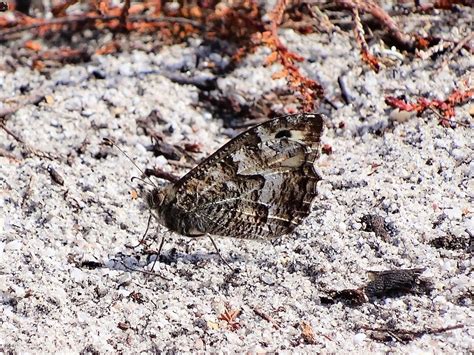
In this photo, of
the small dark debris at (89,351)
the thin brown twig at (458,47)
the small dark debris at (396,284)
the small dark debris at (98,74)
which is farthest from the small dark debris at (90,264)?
the thin brown twig at (458,47)

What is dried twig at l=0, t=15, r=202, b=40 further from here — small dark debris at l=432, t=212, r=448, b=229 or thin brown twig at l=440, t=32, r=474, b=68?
small dark debris at l=432, t=212, r=448, b=229

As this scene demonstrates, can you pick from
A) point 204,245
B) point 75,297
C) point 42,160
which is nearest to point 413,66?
point 204,245

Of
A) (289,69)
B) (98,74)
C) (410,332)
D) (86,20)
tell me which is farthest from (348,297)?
(86,20)

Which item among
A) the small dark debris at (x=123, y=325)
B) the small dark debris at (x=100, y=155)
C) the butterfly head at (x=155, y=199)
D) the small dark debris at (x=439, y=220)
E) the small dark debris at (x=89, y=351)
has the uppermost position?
the small dark debris at (x=439, y=220)

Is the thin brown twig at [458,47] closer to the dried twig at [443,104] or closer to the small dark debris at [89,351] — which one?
the dried twig at [443,104]

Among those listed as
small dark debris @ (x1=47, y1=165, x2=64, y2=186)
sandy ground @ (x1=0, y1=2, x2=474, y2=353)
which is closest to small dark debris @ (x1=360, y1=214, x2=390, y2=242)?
sandy ground @ (x1=0, y1=2, x2=474, y2=353)

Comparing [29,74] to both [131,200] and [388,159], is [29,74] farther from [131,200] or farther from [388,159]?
[388,159]
